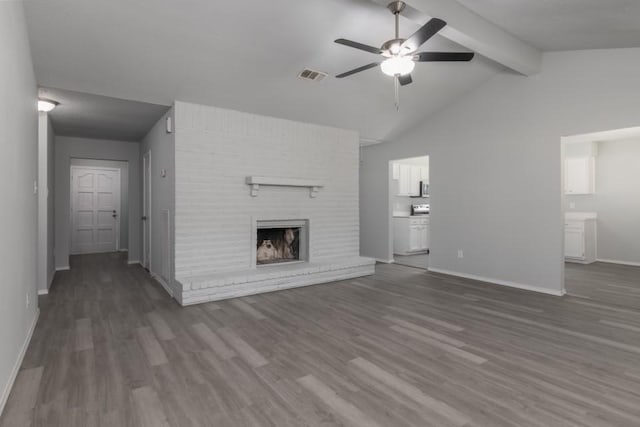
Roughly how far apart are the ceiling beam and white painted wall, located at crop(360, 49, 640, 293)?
0.48 meters

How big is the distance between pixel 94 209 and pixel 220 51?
6.60 metres

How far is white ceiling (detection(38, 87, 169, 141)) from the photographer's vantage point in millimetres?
4102

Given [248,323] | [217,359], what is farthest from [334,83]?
[217,359]

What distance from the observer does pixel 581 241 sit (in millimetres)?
6508

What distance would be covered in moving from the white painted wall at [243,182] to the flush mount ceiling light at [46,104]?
1.58 meters

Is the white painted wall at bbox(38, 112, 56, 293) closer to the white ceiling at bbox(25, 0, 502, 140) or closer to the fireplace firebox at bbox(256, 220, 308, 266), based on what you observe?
the white ceiling at bbox(25, 0, 502, 140)

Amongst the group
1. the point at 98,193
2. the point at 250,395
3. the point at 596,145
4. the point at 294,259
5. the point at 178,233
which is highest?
the point at 596,145

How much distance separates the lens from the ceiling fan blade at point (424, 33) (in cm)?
246

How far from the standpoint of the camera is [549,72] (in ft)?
14.6

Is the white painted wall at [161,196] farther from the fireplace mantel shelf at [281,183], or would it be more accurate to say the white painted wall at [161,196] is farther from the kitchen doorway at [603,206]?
the kitchen doorway at [603,206]

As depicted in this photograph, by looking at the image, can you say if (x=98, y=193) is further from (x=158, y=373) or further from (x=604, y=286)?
(x=604, y=286)

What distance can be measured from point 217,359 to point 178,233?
2087mm

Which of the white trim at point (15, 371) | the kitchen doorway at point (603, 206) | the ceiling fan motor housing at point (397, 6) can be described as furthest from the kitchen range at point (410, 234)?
the white trim at point (15, 371)

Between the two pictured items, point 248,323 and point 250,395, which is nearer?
point 250,395
